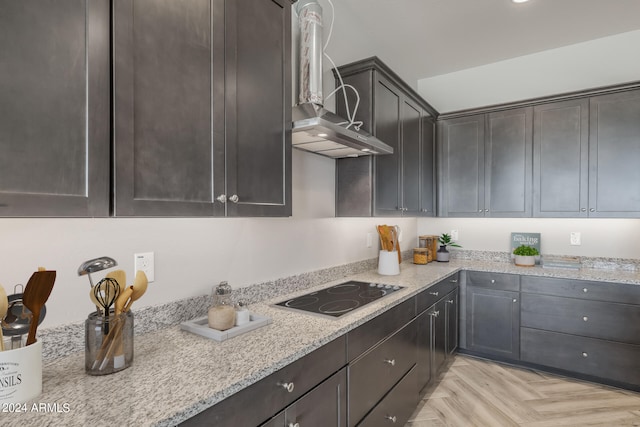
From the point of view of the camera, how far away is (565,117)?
3.06 m

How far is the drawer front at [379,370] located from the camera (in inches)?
61.7

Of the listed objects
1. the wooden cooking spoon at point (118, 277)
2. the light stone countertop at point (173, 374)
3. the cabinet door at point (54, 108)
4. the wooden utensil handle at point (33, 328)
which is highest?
the cabinet door at point (54, 108)

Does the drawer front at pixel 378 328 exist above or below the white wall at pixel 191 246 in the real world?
below

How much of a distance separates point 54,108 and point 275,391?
1022mm

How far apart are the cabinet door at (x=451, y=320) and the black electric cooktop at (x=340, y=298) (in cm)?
92

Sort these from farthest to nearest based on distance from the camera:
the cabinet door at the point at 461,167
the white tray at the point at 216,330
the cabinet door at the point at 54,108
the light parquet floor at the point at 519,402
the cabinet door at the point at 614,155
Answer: the cabinet door at the point at 461,167 → the cabinet door at the point at 614,155 → the light parquet floor at the point at 519,402 → the white tray at the point at 216,330 → the cabinet door at the point at 54,108

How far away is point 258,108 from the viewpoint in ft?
4.70

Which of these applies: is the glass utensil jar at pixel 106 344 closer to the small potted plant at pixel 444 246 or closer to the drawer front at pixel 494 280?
the drawer front at pixel 494 280

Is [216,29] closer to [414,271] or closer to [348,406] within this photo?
[348,406]

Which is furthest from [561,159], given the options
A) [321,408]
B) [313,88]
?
[321,408]

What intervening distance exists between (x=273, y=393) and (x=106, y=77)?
3.49ft

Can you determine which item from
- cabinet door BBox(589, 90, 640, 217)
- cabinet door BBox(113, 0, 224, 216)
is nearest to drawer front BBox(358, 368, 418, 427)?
cabinet door BBox(113, 0, 224, 216)

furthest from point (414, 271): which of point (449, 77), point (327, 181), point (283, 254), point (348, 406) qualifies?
point (449, 77)

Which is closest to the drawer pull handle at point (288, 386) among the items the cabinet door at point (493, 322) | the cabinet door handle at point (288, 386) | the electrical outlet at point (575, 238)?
the cabinet door handle at point (288, 386)
